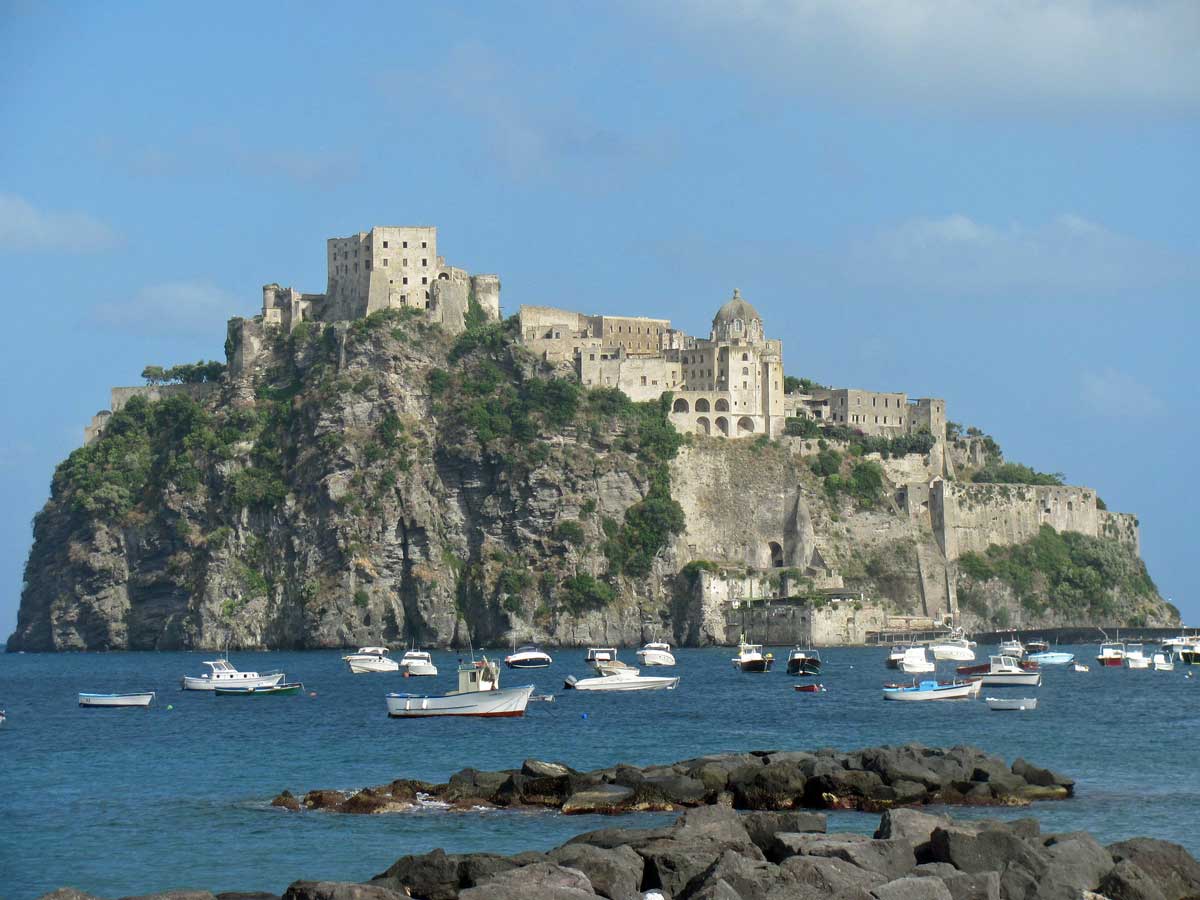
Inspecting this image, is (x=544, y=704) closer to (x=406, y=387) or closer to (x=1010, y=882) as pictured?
(x=1010, y=882)

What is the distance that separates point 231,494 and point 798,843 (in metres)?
92.3

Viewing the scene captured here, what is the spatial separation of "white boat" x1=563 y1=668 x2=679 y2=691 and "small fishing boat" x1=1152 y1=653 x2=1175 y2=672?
29520mm

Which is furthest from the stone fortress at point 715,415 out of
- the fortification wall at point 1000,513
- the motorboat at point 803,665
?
the motorboat at point 803,665

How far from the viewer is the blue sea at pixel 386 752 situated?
34.0 metres

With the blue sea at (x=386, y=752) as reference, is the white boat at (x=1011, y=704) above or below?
above

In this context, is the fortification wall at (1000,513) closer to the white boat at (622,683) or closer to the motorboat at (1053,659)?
the motorboat at (1053,659)

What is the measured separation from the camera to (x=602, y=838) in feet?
97.9

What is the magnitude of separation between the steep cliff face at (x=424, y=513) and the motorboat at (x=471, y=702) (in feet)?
163

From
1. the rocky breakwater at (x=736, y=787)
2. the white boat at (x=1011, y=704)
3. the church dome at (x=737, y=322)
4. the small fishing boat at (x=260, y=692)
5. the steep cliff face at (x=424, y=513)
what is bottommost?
the rocky breakwater at (x=736, y=787)

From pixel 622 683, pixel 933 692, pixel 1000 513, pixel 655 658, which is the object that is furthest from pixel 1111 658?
pixel 1000 513

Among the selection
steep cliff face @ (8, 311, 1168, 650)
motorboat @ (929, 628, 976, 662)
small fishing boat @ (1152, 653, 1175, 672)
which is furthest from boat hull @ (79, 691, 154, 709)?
small fishing boat @ (1152, 653, 1175, 672)

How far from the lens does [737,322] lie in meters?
137

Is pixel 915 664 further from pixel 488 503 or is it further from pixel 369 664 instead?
pixel 488 503

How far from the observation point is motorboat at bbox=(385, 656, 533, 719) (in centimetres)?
6056
